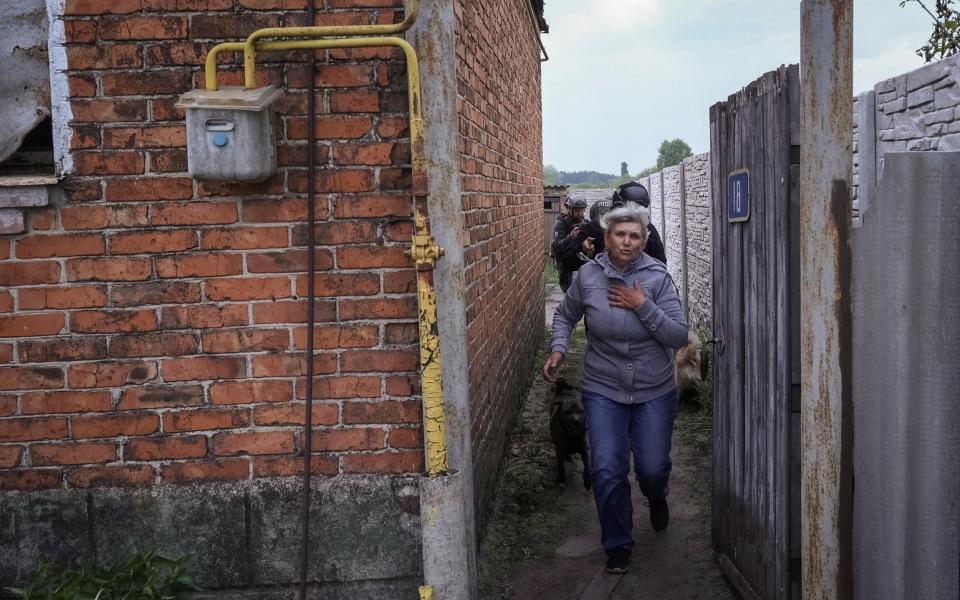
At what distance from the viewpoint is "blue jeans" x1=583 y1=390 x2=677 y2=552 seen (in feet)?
14.3

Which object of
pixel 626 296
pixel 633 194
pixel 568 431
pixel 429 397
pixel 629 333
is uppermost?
pixel 633 194

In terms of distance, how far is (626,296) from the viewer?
430 centimetres

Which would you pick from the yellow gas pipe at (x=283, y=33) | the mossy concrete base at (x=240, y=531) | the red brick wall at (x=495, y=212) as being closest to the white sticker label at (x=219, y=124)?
the yellow gas pipe at (x=283, y=33)

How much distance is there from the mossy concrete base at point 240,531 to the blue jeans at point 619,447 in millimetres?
1279

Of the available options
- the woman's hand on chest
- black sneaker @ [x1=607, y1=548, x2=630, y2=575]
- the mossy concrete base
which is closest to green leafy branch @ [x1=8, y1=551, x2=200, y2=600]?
the mossy concrete base

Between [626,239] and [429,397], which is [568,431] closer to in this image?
[626,239]

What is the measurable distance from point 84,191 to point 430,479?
177cm

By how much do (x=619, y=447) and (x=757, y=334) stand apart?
104cm

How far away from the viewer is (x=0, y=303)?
Result: 3340 millimetres

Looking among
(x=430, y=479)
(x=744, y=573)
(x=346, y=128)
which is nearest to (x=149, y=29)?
(x=346, y=128)

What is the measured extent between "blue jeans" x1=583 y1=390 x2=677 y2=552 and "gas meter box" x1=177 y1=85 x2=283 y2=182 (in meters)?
2.23

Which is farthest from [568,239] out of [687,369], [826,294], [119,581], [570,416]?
[119,581]

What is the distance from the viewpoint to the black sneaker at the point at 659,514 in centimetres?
495

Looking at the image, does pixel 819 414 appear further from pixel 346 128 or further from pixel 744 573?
pixel 346 128
